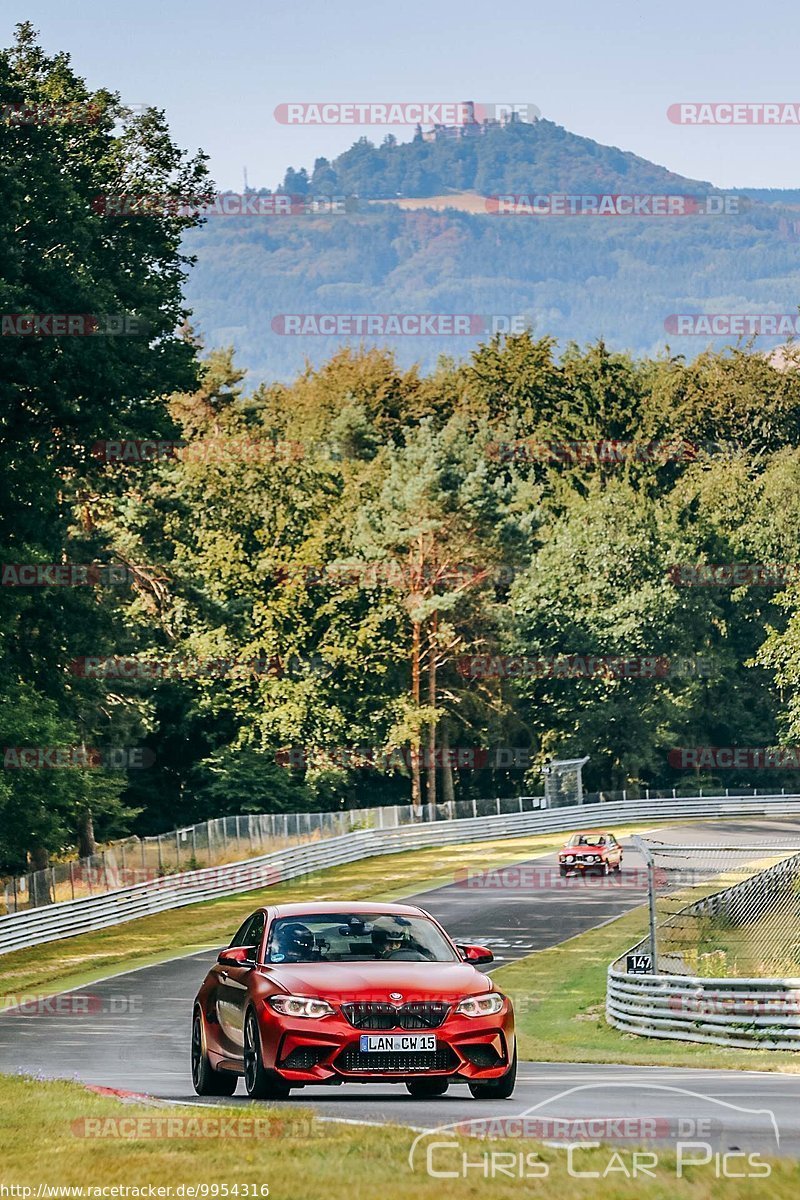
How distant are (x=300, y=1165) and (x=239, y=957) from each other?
484 centimetres

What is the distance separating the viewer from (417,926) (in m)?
14.6

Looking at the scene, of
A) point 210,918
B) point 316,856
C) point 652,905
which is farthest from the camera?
point 316,856

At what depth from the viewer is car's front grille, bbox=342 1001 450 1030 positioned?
13.1m

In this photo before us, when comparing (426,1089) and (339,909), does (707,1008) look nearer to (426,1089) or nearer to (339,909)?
(339,909)

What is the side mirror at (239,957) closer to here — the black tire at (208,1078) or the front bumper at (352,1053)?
the black tire at (208,1078)

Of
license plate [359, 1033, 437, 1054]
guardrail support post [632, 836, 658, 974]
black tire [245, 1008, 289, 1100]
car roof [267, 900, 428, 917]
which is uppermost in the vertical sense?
car roof [267, 900, 428, 917]

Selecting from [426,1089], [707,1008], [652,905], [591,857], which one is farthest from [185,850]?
[426,1089]

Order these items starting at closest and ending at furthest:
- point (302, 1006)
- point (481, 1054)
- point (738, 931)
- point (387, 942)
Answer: point (302, 1006), point (481, 1054), point (387, 942), point (738, 931)

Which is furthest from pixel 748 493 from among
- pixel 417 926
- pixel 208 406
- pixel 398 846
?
pixel 417 926

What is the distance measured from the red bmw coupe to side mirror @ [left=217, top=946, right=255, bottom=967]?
0.02 m

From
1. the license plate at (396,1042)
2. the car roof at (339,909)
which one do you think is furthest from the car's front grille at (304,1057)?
the car roof at (339,909)

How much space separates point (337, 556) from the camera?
78500mm

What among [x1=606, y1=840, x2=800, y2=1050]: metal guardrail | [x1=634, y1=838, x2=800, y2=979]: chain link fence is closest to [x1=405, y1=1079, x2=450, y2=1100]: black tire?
[x1=606, y1=840, x2=800, y2=1050]: metal guardrail

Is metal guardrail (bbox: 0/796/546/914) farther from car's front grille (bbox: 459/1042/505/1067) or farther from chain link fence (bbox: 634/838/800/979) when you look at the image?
car's front grille (bbox: 459/1042/505/1067)
